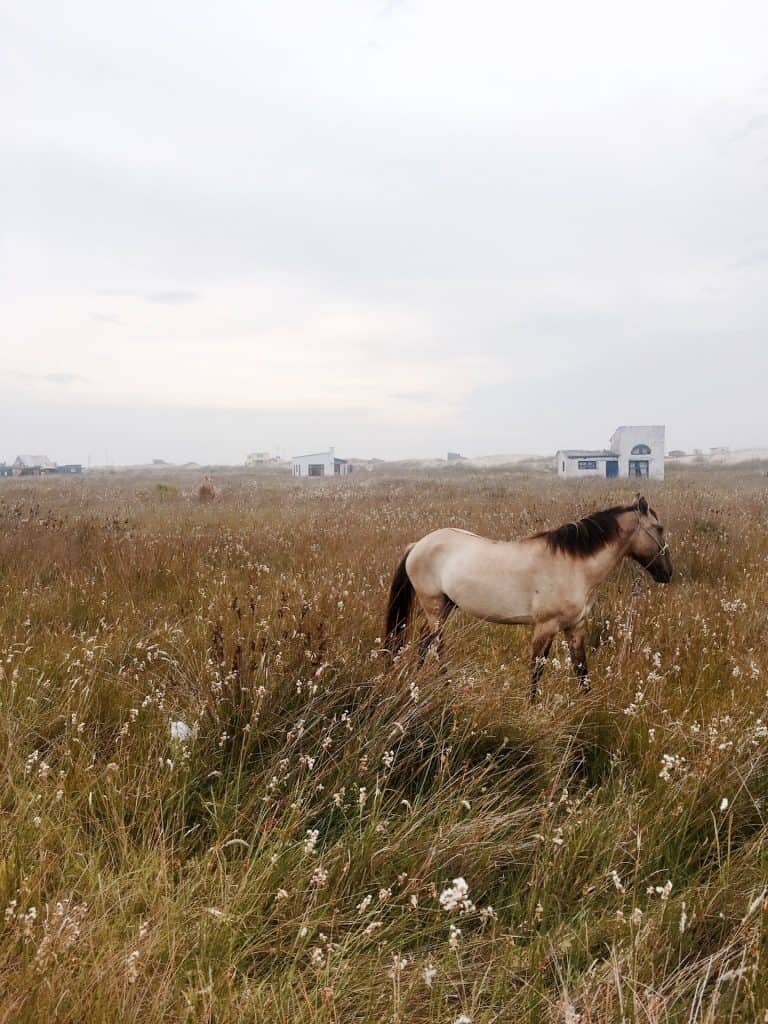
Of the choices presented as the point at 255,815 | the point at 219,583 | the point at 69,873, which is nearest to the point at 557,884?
the point at 255,815

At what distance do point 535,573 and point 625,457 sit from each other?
5168 centimetres

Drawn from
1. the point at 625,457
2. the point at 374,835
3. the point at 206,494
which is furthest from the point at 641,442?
the point at 374,835

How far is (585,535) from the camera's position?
470 cm

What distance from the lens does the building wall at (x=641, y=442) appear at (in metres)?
50.6

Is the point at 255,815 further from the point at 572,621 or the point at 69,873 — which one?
the point at 572,621

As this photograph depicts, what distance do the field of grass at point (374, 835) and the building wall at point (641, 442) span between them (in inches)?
1958

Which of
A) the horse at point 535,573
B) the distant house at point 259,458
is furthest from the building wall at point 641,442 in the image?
the distant house at point 259,458

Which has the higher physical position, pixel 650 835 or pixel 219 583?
pixel 219 583

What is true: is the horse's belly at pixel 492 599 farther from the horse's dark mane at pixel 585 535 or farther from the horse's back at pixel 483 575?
the horse's dark mane at pixel 585 535

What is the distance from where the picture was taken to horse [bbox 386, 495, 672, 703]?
4.57 meters

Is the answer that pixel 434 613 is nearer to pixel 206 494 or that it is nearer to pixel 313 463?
pixel 206 494

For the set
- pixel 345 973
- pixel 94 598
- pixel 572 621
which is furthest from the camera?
pixel 94 598

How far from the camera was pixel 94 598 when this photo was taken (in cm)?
659

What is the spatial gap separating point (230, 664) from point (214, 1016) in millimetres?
2062
